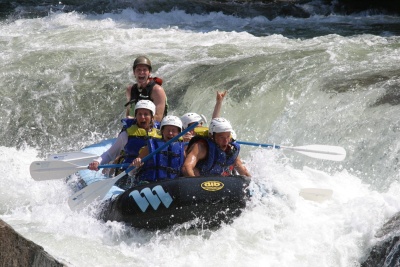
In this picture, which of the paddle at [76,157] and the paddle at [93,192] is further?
the paddle at [76,157]

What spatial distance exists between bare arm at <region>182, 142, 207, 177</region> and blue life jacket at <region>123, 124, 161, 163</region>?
0.38 meters

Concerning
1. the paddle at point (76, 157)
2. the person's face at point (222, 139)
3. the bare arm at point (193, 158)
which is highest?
the person's face at point (222, 139)

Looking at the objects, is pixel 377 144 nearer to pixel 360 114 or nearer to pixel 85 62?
pixel 360 114

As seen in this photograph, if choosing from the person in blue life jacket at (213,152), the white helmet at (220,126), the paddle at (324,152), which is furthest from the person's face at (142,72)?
the paddle at (324,152)

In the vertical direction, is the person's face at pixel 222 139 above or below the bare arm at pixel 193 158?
above

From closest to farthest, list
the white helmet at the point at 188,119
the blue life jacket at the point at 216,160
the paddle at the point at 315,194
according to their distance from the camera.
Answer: the blue life jacket at the point at 216,160, the paddle at the point at 315,194, the white helmet at the point at 188,119

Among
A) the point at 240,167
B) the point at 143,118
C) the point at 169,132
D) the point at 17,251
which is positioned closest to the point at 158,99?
Answer: the point at 143,118

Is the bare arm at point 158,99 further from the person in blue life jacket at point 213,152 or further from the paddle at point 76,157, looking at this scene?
the person in blue life jacket at point 213,152

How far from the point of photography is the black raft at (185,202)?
19.5ft

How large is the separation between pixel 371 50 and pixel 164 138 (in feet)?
15.5

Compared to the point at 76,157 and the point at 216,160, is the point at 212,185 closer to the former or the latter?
the point at 216,160

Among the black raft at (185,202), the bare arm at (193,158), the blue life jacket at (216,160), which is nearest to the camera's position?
the black raft at (185,202)

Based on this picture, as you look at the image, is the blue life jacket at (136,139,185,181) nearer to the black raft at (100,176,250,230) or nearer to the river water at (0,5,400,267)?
the black raft at (100,176,250,230)

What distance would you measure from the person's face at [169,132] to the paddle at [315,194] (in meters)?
1.22
